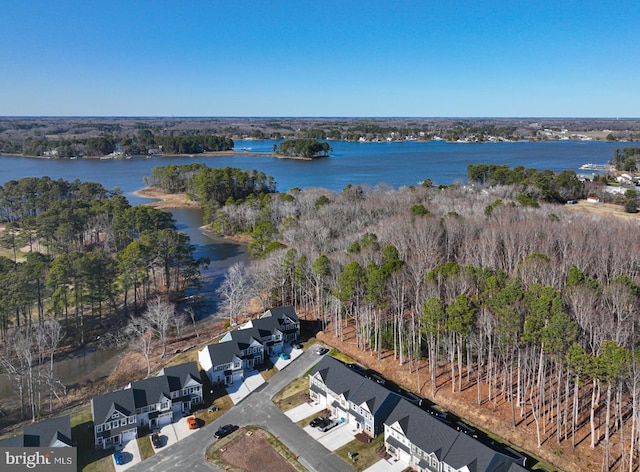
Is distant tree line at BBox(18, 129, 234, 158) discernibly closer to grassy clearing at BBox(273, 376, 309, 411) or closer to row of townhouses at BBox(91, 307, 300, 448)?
row of townhouses at BBox(91, 307, 300, 448)

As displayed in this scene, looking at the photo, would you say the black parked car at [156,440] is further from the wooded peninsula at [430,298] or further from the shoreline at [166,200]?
the shoreline at [166,200]

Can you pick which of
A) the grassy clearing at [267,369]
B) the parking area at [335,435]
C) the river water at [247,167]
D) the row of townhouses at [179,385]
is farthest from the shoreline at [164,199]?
the parking area at [335,435]

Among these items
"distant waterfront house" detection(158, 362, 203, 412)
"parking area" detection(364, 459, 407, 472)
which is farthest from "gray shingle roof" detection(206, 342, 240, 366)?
"parking area" detection(364, 459, 407, 472)

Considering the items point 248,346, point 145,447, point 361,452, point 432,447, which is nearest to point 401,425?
point 432,447

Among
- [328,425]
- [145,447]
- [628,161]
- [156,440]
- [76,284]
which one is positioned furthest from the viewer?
[628,161]

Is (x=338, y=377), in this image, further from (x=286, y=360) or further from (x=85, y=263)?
(x=85, y=263)
